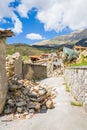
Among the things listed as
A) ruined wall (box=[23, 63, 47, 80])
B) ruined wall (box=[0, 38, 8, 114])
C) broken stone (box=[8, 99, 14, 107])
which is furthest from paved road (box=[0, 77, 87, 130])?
ruined wall (box=[23, 63, 47, 80])

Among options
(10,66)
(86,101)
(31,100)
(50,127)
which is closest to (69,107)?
(86,101)

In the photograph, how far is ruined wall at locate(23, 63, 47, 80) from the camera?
24.9 metres

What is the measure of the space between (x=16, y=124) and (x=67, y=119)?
2361 millimetres

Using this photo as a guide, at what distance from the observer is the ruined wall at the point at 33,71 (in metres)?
24.9

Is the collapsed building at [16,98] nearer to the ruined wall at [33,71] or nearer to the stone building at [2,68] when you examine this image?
the stone building at [2,68]

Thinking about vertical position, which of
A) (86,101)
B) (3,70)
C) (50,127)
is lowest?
(50,127)

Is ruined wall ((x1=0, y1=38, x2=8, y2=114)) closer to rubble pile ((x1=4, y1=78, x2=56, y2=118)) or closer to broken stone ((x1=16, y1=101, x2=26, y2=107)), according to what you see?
rubble pile ((x1=4, y1=78, x2=56, y2=118))

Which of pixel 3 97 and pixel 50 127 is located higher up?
pixel 3 97

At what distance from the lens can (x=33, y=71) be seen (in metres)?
27.4

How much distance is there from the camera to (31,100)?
12.6 m

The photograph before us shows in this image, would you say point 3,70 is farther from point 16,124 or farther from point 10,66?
point 10,66

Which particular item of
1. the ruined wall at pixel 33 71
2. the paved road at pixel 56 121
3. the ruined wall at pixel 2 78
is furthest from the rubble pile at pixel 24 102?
the ruined wall at pixel 33 71

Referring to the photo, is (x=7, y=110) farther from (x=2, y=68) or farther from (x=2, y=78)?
(x=2, y=68)

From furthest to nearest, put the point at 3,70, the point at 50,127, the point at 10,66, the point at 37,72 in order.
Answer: the point at 37,72 < the point at 10,66 < the point at 3,70 < the point at 50,127
